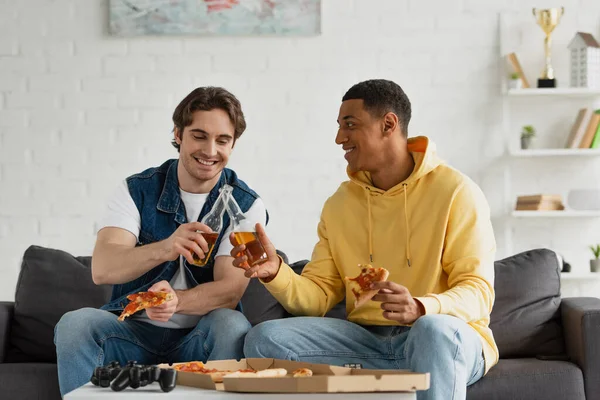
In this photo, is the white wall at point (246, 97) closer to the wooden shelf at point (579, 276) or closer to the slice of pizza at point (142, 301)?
the wooden shelf at point (579, 276)

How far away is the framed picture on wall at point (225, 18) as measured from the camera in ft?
14.8

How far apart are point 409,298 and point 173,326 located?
0.81 meters

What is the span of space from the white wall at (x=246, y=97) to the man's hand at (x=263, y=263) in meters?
1.95

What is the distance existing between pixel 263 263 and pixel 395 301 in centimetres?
46

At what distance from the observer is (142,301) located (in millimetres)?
2338

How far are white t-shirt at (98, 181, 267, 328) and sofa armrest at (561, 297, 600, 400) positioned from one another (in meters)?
1.11

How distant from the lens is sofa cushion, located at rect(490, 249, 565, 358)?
3082 millimetres

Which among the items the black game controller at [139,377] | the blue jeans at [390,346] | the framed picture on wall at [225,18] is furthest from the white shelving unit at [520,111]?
the black game controller at [139,377]

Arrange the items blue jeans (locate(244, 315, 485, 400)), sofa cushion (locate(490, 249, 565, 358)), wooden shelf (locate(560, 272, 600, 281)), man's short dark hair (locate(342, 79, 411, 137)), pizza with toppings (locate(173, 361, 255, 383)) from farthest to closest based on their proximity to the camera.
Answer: wooden shelf (locate(560, 272, 600, 281)), sofa cushion (locate(490, 249, 565, 358)), man's short dark hair (locate(342, 79, 411, 137)), blue jeans (locate(244, 315, 485, 400)), pizza with toppings (locate(173, 361, 255, 383))

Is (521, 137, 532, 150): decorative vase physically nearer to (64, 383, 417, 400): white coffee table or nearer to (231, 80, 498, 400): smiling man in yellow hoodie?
(231, 80, 498, 400): smiling man in yellow hoodie

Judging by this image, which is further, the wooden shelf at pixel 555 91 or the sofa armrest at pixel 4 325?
the wooden shelf at pixel 555 91

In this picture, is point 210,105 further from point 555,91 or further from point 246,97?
point 555,91

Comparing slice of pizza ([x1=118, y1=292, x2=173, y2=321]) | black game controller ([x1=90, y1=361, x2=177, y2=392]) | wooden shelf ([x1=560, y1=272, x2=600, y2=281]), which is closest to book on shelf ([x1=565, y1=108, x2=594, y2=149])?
wooden shelf ([x1=560, y1=272, x2=600, y2=281])

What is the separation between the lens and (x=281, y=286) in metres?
2.63
